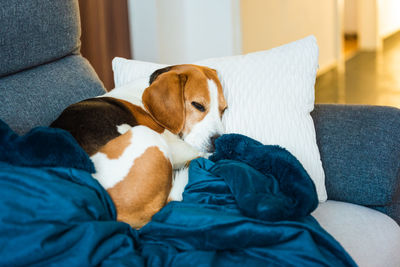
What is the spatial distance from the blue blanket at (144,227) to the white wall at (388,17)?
7.68 m

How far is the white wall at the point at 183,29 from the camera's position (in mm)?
2943

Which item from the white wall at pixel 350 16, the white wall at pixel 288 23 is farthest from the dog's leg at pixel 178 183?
the white wall at pixel 350 16

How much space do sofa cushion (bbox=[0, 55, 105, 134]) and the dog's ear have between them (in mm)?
345

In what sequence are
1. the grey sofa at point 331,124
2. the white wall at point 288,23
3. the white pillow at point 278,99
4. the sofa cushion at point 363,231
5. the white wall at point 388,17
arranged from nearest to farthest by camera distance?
the sofa cushion at point 363,231 → the grey sofa at point 331,124 → the white pillow at point 278,99 → the white wall at point 288,23 → the white wall at point 388,17

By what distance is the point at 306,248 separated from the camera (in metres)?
0.95

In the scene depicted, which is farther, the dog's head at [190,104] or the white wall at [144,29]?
the white wall at [144,29]

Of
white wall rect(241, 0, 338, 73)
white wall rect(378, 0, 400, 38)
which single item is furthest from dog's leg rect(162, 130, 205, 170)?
Answer: white wall rect(378, 0, 400, 38)

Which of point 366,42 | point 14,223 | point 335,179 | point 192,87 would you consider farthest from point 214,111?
point 366,42

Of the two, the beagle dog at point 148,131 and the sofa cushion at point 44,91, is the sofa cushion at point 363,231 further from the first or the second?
the sofa cushion at point 44,91

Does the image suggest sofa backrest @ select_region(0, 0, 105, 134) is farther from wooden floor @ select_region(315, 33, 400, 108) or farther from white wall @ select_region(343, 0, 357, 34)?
white wall @ select_region(343, 0, 357, 34)

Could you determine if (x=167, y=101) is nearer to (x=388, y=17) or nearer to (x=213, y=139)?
(x=213, y=139)

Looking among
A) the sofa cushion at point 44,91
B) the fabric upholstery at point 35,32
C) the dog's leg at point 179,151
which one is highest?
the fabric upholstery at point 35,32

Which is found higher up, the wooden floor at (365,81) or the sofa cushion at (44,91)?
the sofa cushion at (44,91)

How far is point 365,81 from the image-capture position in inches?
209
